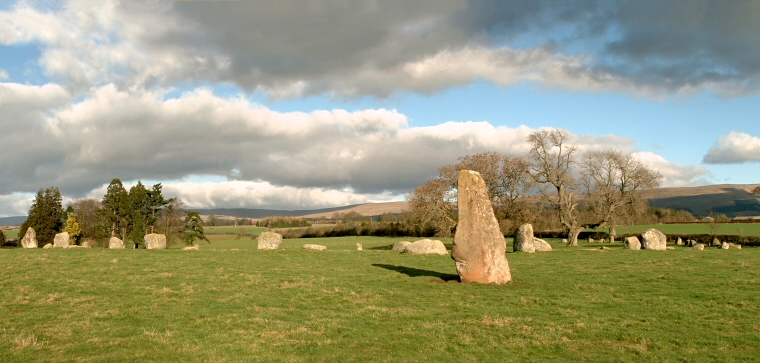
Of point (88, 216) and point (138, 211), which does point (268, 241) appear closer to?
point (138, 211)

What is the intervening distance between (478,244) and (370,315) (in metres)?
6.14

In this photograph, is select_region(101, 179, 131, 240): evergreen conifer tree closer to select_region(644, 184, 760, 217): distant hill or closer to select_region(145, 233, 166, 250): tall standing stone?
select_region(145, 233, 166, 250): tall standing stone

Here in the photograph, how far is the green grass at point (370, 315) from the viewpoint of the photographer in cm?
912

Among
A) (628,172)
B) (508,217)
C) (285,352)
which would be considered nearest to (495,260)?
(285,352)

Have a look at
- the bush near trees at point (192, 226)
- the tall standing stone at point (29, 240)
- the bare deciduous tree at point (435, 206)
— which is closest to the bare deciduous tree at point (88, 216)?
the bush near trees at point (192, 226)

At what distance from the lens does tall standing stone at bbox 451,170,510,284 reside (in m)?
17.0

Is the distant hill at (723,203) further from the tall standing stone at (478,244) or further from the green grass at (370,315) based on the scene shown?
the green grass at (370,315)

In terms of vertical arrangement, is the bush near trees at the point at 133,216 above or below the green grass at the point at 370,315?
above

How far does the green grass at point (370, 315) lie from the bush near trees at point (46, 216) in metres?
52.8

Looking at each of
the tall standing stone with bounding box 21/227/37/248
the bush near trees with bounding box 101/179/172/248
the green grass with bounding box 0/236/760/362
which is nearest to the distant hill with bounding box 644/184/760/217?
the bush near trees with bounding box 101/179/172/248

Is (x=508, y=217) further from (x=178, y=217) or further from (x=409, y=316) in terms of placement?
(x=178, y=217)

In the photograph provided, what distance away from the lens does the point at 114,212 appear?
195 ft

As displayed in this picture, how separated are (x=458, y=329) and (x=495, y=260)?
22.5 ft

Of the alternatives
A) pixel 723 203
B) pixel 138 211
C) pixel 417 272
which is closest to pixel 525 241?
→ pixel 417 272
